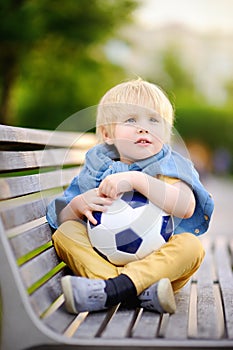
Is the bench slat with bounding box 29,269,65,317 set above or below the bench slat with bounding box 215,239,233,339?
above

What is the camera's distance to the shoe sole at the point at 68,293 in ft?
8.13

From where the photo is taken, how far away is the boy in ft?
8.40

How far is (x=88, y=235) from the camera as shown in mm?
2816

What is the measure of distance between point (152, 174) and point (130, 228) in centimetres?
23

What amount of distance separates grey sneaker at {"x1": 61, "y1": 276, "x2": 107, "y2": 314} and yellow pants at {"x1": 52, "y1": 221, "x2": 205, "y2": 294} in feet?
0.40

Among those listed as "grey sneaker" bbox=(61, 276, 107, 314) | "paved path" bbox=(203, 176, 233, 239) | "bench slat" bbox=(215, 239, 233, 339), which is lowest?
"paved path" bbox=(203, 176, 233, 239)

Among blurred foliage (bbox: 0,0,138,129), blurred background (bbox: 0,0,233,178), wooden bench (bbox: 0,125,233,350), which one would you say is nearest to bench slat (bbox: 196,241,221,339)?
wooden bench (bbox: 0,125,233,350)

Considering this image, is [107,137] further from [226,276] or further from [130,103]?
[226,276]

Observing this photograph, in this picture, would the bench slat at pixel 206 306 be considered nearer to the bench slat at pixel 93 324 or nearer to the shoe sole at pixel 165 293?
the shoe sole at pixel 165 293

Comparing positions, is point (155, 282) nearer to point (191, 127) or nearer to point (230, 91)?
point (191, 127)

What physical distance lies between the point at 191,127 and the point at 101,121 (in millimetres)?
20134

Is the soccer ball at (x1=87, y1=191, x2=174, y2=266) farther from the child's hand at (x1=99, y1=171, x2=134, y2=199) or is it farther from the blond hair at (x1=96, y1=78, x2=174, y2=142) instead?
the blond hair at (x1=96, y1=78, x2=174, y2=142)

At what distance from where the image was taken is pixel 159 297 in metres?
2.51

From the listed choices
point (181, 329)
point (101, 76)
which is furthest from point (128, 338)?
point (101, 76)
